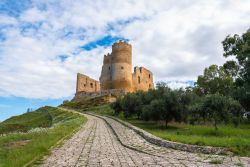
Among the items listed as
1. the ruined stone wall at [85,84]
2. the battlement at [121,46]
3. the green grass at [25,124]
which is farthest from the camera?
the ruined stone wall at [85,84]

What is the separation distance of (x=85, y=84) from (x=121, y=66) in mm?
13680

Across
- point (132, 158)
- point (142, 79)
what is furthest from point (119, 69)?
point (132, 158)

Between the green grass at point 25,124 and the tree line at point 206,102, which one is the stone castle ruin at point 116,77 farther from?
the tree line at point 206,102

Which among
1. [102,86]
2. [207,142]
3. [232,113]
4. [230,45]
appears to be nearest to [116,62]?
[102,86]

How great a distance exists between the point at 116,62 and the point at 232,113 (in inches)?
2337

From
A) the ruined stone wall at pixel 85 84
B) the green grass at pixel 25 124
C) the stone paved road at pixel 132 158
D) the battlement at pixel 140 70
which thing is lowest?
the stone paved road at pixel 132 158

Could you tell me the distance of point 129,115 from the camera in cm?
4828

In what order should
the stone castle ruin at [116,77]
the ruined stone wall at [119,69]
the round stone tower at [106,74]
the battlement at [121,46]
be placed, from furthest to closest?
the round stone tower at [106,74] < the battlement at [121,46] < the ruined stone wall at [119,69] < the stone castle ruin at [116,77]

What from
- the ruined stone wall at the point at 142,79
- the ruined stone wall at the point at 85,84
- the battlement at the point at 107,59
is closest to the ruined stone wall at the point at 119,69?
the battlement at the point at 107,59

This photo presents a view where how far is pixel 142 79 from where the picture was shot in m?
93.9

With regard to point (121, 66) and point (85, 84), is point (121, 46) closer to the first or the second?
point (121, 66)

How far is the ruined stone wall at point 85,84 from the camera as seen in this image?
9038 centimetres

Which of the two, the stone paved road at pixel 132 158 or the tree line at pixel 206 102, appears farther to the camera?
the tree line at pixel 206 102

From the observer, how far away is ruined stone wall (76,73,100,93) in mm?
90375
